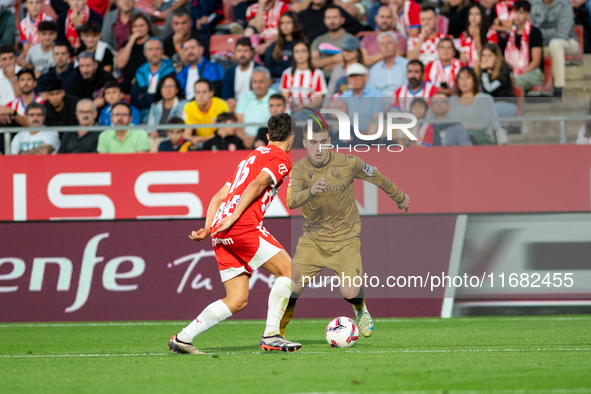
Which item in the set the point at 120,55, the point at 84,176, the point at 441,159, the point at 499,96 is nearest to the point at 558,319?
the point at 441,159

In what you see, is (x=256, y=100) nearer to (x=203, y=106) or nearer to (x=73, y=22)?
(x=203, y=106)

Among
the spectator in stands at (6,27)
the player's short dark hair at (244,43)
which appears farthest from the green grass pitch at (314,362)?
the spectator in stands at (6,27)

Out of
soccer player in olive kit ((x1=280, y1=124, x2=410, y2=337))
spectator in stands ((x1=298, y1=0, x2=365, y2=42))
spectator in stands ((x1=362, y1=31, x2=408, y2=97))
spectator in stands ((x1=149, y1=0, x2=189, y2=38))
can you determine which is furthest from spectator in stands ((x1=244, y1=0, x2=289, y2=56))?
soccer player in olive kit ((x1=280, y1=124, x2=410, y2=337))

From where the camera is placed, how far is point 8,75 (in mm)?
13859

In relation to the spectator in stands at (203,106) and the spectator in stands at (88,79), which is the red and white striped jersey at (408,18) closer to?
the spectator in stands at (203,106)

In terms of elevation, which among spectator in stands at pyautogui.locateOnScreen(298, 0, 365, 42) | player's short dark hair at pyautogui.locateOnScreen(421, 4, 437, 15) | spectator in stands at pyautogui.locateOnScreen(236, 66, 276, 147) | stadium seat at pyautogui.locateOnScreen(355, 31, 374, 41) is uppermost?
player's short dark hair at pyautogui.locateOnScreen(421, 4, 437, 15)

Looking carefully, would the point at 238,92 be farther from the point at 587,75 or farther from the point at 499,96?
the point at 587,75

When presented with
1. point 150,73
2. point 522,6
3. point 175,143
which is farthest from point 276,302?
point 522,6

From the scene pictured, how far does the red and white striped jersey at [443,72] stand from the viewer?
1245cm

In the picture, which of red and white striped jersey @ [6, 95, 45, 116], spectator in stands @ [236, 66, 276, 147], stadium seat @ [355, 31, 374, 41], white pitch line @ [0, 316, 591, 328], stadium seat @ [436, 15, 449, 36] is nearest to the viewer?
white pitch line @ [0, 316, 591, 328]

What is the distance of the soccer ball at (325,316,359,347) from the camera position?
706 cm

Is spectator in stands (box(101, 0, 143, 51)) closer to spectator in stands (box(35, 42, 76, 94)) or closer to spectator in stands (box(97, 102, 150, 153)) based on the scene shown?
spectator in stands (box(35, 42, 76, 94))

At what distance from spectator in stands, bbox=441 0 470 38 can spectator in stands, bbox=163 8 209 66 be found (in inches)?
168

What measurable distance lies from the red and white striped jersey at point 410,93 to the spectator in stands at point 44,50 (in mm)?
6482
